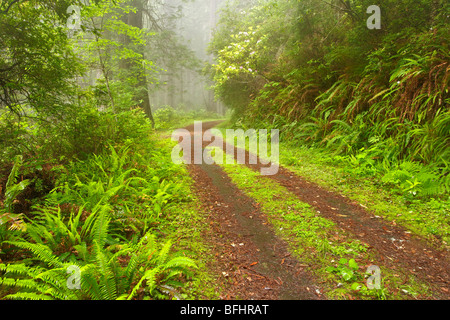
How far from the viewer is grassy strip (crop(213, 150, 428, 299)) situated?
2158 millimetres

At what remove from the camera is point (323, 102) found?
25.7ft

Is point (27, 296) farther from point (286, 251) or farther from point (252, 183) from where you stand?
point (252, 183)

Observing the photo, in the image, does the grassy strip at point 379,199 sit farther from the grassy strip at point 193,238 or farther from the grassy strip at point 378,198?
the grassy strip at point 193,238

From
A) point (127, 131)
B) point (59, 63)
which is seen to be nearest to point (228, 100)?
point (127, 131)

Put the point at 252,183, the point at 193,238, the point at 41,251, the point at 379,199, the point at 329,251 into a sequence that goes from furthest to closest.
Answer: the point at 252,183, the point at 379,199, the point at 193,238, the point at 329,251, the point at 41,251

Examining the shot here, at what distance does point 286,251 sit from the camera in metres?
2.83

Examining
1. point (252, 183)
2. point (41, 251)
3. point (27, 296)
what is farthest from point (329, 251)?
point (41, 251)

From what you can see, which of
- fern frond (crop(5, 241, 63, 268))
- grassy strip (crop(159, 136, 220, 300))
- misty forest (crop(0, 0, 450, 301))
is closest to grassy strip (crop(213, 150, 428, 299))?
misty forest (crop(0, 0, 450, 301))

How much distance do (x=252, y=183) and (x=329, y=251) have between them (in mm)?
2524

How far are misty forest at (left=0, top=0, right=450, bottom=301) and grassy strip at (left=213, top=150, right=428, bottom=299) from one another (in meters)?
0.02

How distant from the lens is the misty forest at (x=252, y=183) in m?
2.29

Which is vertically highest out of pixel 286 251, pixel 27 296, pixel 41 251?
pixel 41 251
